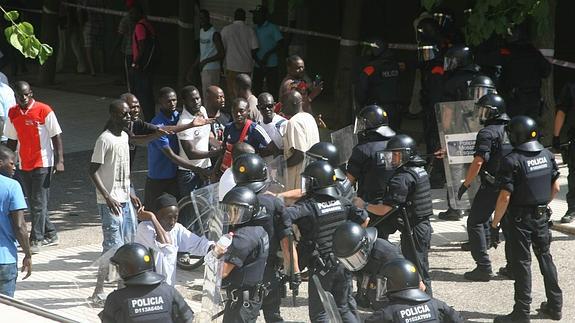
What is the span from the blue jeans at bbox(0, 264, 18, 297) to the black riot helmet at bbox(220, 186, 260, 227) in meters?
1.67

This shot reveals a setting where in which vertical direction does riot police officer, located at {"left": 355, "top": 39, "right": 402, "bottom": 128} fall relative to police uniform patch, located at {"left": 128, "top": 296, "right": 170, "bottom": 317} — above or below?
above

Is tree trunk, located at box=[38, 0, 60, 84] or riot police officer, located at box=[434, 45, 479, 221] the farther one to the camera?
tree trunk, located at box=[38, 0, 60, 84]

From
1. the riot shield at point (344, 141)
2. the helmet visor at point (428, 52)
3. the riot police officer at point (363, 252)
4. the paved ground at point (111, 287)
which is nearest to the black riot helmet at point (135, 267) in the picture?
the riot police officer at point (363, 252)

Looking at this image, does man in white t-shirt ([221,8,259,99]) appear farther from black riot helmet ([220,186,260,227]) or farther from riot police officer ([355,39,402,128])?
black riot helmet ([220,186,260,227])

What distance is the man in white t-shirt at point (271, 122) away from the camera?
10250mm

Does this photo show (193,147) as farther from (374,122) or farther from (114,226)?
(374,122)

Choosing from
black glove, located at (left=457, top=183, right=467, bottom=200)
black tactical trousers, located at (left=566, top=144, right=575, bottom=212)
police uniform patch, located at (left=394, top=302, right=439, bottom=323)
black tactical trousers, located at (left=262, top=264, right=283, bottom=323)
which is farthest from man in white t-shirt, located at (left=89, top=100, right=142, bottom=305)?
black tactical trousers, located at (left=566, top=144, right=575, bottom=212)

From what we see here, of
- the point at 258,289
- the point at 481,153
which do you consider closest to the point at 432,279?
the point at 481,153

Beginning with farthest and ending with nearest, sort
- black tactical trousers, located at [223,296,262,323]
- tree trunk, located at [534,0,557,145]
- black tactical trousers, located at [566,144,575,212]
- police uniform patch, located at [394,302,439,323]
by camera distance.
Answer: tree trunk, located at [534,0,557,145] → black tactical trousers, located at [566,144,575,212] → black tactical trousers, located at [223,296,262,323] → police uniform patch, located at [394,302,439,323]

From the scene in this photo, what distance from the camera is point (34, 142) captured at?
10.7m

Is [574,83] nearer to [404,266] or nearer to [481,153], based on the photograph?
[481,153]

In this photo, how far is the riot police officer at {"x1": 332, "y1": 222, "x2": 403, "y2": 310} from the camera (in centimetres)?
714

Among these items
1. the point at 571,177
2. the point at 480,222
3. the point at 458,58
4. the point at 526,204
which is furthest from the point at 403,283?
the point at 458,58

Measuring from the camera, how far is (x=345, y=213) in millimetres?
8281
